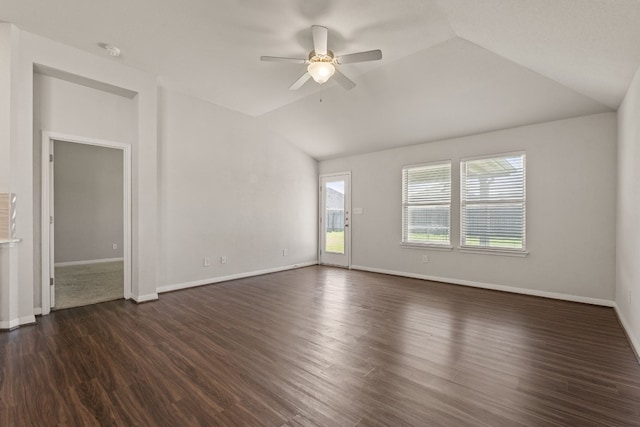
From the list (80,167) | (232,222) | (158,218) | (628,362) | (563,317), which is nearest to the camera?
(628,362)

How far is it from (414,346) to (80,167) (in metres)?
8.12

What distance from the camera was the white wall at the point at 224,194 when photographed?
4609mm

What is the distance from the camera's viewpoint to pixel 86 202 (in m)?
7.12

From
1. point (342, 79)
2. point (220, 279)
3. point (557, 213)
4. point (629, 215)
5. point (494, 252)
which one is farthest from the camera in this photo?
point (220, 279)

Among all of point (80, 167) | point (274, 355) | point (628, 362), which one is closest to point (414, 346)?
point (274, 355)

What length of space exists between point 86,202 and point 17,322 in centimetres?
485

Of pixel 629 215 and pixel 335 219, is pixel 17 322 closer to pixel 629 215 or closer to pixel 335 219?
pixel 335 219

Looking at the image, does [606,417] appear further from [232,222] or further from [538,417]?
[232,222]

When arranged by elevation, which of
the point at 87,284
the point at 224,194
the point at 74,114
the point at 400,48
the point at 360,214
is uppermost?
the point at 400,48

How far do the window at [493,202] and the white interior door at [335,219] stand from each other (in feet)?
7.99

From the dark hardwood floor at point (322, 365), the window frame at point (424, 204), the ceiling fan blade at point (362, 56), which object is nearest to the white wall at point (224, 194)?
the dark hardwood floor at point (322, 365)

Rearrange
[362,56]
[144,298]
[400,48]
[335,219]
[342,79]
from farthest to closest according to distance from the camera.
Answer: [335,219]
[144,298]
[400,48]
[342,79]
[362,56]

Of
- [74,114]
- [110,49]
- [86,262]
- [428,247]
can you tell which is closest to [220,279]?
[74,114]

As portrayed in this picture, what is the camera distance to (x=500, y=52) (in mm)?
3201
